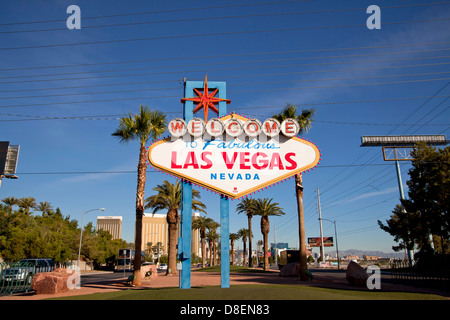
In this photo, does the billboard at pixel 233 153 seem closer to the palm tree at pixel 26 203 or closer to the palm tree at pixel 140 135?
the palm tree at pixel 140 135

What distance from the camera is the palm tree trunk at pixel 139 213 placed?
73.9 ft

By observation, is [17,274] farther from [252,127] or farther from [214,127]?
[252,127]

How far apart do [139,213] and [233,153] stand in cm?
990

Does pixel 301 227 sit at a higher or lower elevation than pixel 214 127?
lower

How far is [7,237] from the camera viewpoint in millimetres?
48938

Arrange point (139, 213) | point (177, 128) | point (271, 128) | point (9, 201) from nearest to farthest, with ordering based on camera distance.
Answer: point (177, 128)
point (271, 128)
point (139, 213)
point (9, 201)

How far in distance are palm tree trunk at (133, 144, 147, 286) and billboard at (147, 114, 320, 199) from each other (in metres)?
7.26

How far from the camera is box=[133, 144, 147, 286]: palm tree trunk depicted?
2253 cm

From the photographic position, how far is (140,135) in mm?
24047

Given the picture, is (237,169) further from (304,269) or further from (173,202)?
(173,202)

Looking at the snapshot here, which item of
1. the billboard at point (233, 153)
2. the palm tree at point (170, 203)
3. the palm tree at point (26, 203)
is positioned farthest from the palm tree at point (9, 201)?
the billboard at point (233, 153)

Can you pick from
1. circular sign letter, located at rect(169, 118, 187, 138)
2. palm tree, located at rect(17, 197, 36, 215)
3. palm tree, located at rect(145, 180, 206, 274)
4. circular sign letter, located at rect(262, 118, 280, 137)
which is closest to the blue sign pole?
circular sign letter, located at rect(169, 118, 187, 138)

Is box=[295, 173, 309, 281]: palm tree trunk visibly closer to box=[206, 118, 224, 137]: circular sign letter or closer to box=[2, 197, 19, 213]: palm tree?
box=[206, 118, 224, 137]: circular sign letter

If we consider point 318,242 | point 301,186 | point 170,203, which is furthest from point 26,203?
point 318,242
